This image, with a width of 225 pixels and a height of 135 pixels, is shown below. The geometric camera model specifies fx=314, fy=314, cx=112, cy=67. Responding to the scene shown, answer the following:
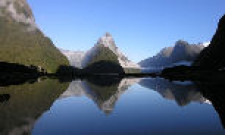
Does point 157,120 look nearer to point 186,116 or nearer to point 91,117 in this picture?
point 186,116

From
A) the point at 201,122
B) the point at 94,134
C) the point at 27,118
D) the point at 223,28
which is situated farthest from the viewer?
the point at 223,28

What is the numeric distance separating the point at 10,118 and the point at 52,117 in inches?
133

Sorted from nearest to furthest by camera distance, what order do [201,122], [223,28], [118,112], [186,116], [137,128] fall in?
[137,128] → [201,122] → [186,116] → [118,112] → [223,28]

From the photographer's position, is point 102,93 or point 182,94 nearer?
point 182,94

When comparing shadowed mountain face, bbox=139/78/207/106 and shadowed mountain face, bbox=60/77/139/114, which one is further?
shadowed mountain face, bbox=139/78/207/106

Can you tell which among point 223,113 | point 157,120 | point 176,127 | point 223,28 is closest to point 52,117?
point 157,120

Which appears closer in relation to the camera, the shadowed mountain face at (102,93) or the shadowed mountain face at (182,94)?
the shadowed mountain face at (102,93)

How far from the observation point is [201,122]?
23.0 metres

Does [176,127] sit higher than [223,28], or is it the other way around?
[223,28]

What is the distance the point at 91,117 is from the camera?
2639 cm

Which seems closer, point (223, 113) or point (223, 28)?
point (223, 113)

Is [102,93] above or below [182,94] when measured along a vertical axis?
below

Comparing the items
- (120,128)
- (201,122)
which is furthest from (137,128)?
(201,122)

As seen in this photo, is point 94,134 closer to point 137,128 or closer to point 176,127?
point 137,128
